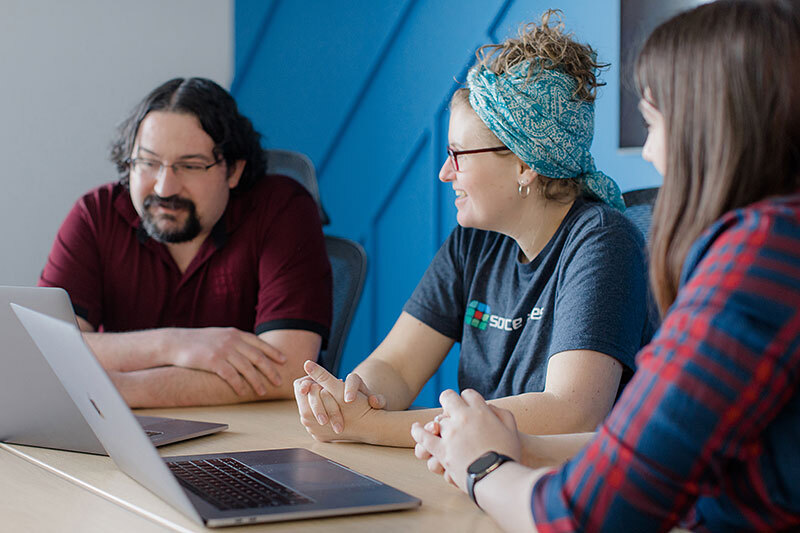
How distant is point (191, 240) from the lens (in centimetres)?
217

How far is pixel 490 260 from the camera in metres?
1.74

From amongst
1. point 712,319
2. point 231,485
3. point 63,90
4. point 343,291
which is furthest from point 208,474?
point 63,90

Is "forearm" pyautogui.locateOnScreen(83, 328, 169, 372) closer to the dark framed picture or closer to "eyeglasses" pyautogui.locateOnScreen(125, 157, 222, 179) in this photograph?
"eyeglasses" pyautogui.locateOnScreen(125, 157, 222, 179)

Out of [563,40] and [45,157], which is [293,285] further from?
[45,157]

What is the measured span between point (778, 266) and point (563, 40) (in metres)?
1.02

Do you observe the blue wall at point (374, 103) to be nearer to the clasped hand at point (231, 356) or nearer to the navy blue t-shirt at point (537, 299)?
the navy blue t-shirt at point (537, 299)

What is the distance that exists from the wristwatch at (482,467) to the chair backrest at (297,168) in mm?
1504

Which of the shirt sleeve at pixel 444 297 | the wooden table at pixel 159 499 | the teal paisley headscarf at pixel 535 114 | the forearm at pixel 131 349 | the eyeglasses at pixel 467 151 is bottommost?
the forearm at pixel 131 349

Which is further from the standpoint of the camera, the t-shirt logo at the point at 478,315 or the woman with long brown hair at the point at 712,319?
the t-shirt logo at the point at 478,315

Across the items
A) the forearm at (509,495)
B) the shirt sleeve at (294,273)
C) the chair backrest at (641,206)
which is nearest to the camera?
the forearm at (509,495)

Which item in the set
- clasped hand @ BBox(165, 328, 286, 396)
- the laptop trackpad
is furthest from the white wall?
the laptop trackpad

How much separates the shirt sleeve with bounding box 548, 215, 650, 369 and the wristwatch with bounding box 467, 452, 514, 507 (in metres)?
0.49

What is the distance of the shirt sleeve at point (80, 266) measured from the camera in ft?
6.67

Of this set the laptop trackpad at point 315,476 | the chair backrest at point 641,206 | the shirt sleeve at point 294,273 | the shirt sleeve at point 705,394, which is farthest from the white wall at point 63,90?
the shirt sleeve at point 705,394
